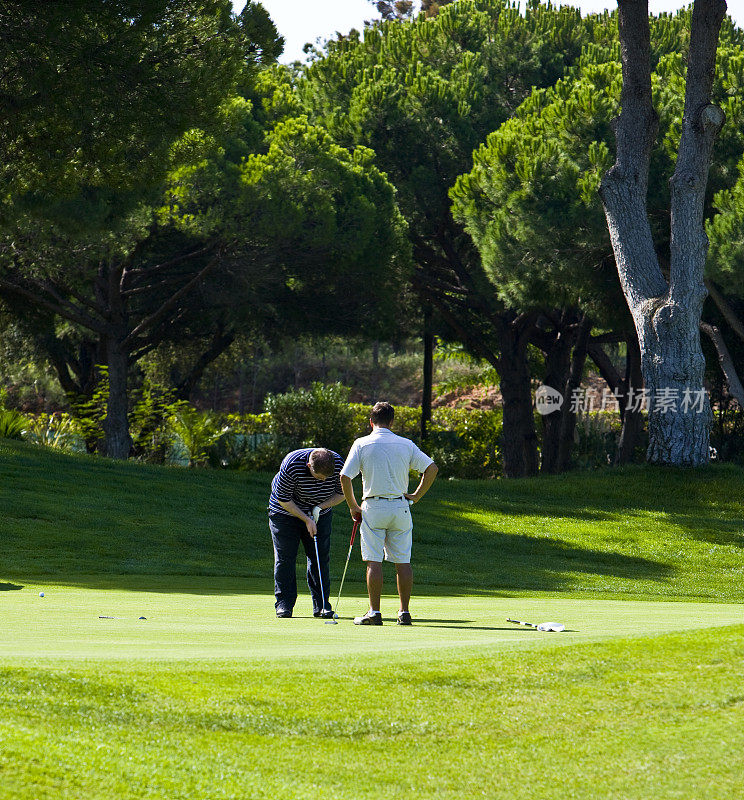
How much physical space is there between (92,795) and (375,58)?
31.5 metres

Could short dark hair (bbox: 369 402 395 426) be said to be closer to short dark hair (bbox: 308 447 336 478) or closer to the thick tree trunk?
short dark hair (bbox: 308 447 336 478)

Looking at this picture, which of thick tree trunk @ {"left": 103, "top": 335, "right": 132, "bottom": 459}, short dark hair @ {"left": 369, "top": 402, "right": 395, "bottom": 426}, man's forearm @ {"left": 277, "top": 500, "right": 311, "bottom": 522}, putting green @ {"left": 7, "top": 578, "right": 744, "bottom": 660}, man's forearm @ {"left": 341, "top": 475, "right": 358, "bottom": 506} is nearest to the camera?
putting green @ {"left": 7, "top": 578, "right": 744, "bottom": 660}

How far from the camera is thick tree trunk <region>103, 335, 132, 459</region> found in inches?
1101

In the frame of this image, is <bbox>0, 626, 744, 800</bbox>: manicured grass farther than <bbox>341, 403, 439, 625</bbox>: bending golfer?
No

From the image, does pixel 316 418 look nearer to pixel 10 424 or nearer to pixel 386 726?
pixel 10 424

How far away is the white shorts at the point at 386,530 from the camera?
876 cm

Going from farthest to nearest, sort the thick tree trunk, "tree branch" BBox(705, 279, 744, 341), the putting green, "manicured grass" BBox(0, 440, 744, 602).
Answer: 1. the thick tree trunk
2. "tree branch" BBox(705, 279, 744, 341)
3. "manicured grass" BBox(0, 440, 744, 602)
4. the putting green

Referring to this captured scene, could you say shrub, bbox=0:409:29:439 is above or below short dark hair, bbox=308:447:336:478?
above

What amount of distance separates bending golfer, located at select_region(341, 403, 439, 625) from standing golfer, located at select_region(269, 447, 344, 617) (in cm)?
44

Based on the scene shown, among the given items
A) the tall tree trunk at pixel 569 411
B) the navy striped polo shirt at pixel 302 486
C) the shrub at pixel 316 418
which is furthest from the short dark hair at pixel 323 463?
the tall tree trunk at pixel 569 411

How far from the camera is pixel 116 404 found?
1101 inches

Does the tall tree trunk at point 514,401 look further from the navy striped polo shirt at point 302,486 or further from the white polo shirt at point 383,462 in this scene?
the white polo shirt at point 383,462

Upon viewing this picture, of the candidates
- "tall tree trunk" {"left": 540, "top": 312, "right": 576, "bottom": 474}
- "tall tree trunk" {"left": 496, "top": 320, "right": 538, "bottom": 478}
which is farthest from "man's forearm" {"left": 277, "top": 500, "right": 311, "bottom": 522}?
"tall tree trunk" {"left": 540, "top": 312, "right": 576, "bottom": 474}

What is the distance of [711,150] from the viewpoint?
73.8 ft
